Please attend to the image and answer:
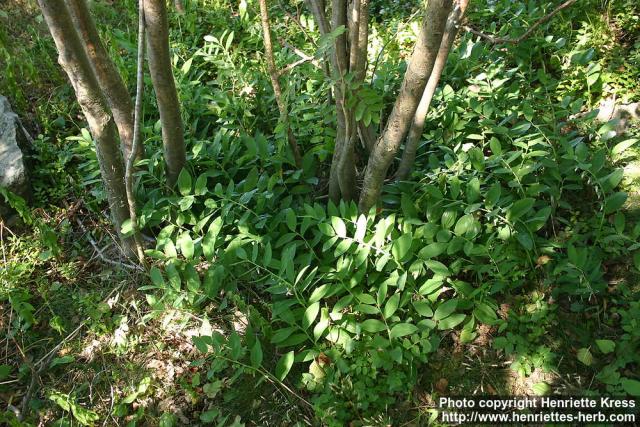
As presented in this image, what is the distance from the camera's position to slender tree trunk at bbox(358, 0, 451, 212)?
199 cm

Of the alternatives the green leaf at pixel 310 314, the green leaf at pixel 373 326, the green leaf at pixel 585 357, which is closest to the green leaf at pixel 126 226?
the green leaf at pixel 310 314

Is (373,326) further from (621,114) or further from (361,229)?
(621,114)

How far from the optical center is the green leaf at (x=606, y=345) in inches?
89.2

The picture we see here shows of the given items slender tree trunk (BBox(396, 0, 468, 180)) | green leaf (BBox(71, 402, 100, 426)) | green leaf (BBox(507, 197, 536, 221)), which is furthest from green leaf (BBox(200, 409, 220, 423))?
green leaf (BBox(507, 197, 536, 221))

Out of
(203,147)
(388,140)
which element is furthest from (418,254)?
(203,147)

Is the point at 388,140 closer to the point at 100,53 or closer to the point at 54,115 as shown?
the point at 100,53

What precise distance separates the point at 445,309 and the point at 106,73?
1997mm

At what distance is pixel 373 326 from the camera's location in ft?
7.72

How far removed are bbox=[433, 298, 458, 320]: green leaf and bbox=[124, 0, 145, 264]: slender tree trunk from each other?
5.34 ft

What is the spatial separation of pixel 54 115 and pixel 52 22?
5.62 ft

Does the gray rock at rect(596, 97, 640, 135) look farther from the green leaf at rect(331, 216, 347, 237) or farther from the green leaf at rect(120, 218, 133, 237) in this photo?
the green leaf at rect(120, 218, 133, 237)

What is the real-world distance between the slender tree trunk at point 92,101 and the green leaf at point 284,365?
1.24m

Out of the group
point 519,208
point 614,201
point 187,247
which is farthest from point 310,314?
point 614,201

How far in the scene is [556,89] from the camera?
10.6 ft
